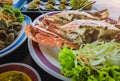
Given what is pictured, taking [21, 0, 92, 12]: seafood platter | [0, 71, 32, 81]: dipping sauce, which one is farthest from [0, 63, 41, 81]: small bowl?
[21, 0, 92, 12]: seafood platter

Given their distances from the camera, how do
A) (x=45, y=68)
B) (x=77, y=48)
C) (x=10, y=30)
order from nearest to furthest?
(x=45, y=68) < (x=77, y=48) < (x=10, y=30)

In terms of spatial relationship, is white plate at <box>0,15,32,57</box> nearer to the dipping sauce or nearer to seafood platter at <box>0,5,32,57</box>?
seafood platter at <box>0,5,32,57</box>

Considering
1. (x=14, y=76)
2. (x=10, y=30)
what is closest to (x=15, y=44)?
(x=10, y=30)

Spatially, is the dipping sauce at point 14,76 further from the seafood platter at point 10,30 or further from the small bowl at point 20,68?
the seafood platter at point 10,30

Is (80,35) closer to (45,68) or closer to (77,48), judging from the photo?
(77,48)

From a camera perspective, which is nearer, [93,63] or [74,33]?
[93,63]

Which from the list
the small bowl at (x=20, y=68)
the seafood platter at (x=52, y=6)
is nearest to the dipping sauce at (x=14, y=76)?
the small bowl at (x=20, y=68)
